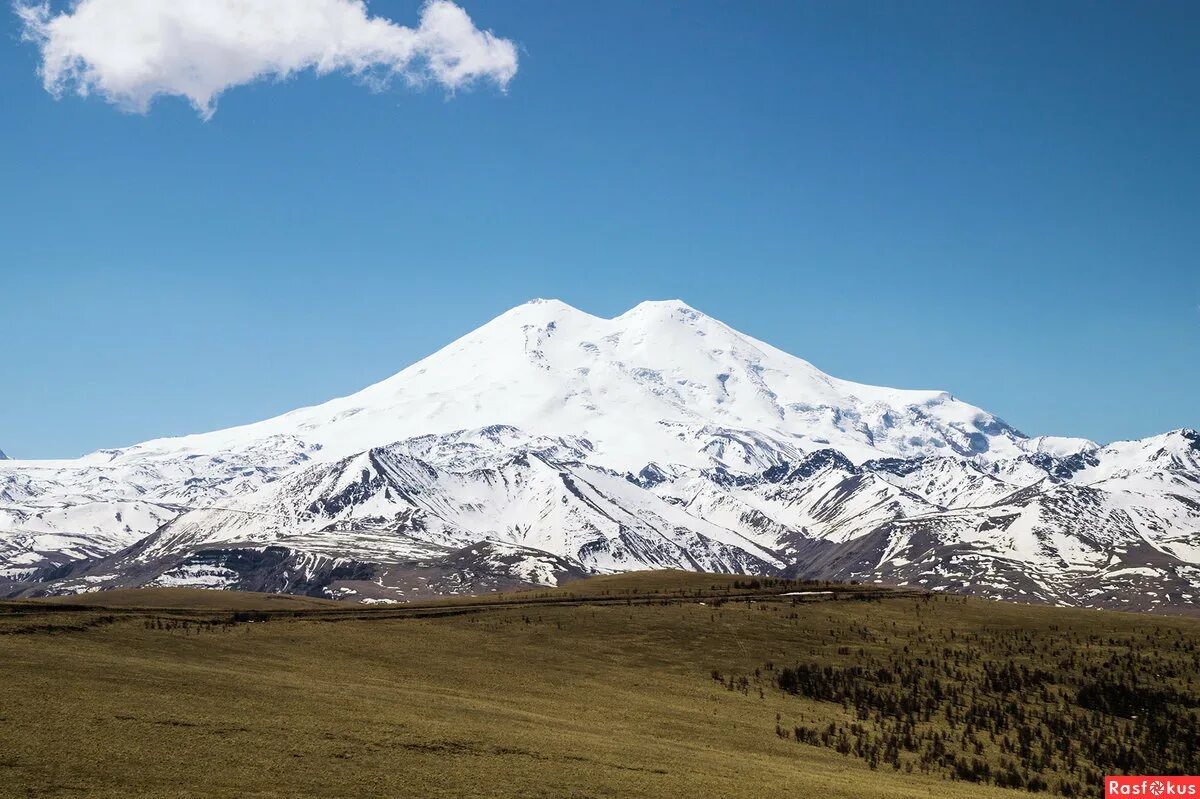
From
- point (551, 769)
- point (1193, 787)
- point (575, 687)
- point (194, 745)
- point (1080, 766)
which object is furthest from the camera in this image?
point (575, 687)

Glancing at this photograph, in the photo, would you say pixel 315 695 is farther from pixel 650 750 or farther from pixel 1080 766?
pixel 1080 766

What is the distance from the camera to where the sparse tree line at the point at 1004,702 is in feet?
191

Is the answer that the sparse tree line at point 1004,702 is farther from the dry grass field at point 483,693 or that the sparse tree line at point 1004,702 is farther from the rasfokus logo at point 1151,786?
the rasfokus logo at point 1151,786

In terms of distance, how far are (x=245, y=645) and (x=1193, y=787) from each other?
4942 cm

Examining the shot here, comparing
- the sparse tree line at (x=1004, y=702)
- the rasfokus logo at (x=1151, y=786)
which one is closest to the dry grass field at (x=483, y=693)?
the sparse tree line at (x=1004, y=702)

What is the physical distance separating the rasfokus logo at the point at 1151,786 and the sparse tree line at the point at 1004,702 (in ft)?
3.46

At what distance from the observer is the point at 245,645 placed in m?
64.3

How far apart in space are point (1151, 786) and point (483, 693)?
32935 millimetres

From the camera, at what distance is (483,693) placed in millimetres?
59000

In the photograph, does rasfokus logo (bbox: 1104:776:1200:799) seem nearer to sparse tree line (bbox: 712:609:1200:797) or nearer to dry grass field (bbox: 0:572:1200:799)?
sparse tree line (bbox: 712:609:1200:797)

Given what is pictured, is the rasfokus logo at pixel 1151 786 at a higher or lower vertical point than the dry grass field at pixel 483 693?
lower

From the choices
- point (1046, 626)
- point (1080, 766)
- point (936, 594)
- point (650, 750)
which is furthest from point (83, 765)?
point (936, 594)

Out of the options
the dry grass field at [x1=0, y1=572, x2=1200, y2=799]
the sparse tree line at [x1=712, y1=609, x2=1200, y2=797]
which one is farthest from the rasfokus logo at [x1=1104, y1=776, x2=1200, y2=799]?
the dry grass field at [x1=0, y1=572, x2=1200, y2=799]

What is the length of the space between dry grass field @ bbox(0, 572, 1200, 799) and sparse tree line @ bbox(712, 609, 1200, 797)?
0.62m
